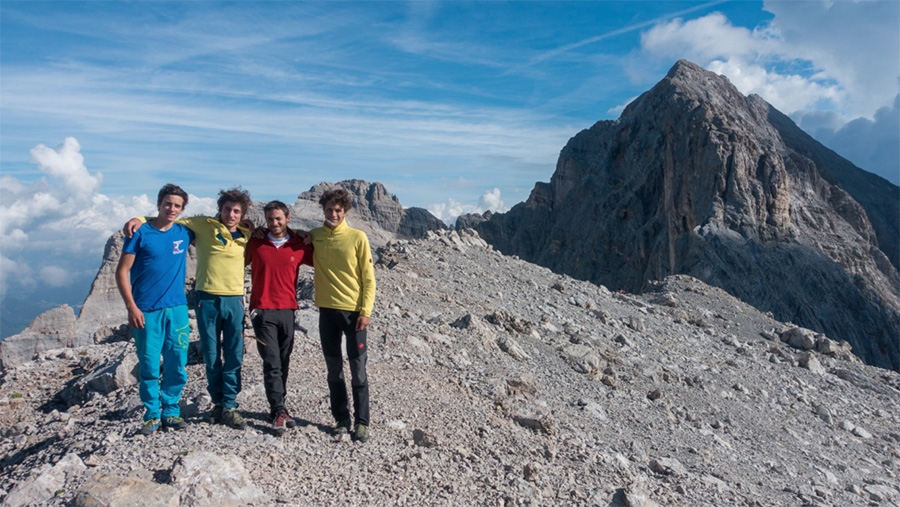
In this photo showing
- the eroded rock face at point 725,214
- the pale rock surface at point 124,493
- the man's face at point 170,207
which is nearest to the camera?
the pale rock surface at point 124,493

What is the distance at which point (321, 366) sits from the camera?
7.55 meters

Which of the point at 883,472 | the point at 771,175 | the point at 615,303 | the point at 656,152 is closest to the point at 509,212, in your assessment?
the point at 656,152

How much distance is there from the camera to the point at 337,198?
18.8 feet

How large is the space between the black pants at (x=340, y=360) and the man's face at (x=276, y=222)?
84cm

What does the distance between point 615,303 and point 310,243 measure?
529 inches

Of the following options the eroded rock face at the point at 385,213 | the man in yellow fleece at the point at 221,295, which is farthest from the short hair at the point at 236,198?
the eroded rock face at the point at 385,213

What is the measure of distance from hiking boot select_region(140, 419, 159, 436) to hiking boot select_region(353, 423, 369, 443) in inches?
66.4

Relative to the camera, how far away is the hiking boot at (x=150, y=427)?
5246 mm

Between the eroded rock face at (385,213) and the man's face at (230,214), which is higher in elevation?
the eroded rock face at (385,213)

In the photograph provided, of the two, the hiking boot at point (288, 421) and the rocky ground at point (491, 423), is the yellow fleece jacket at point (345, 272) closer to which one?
the hiking boot at point (288, 421)

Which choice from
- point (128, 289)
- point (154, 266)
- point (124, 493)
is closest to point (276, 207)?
point (154, 266)

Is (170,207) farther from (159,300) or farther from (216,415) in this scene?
(216,415)

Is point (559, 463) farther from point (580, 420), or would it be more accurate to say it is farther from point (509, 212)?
point (509, 212)

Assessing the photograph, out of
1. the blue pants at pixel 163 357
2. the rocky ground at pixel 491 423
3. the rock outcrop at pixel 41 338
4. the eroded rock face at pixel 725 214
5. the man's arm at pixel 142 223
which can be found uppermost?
the eroded rock face at pixel 725 214
